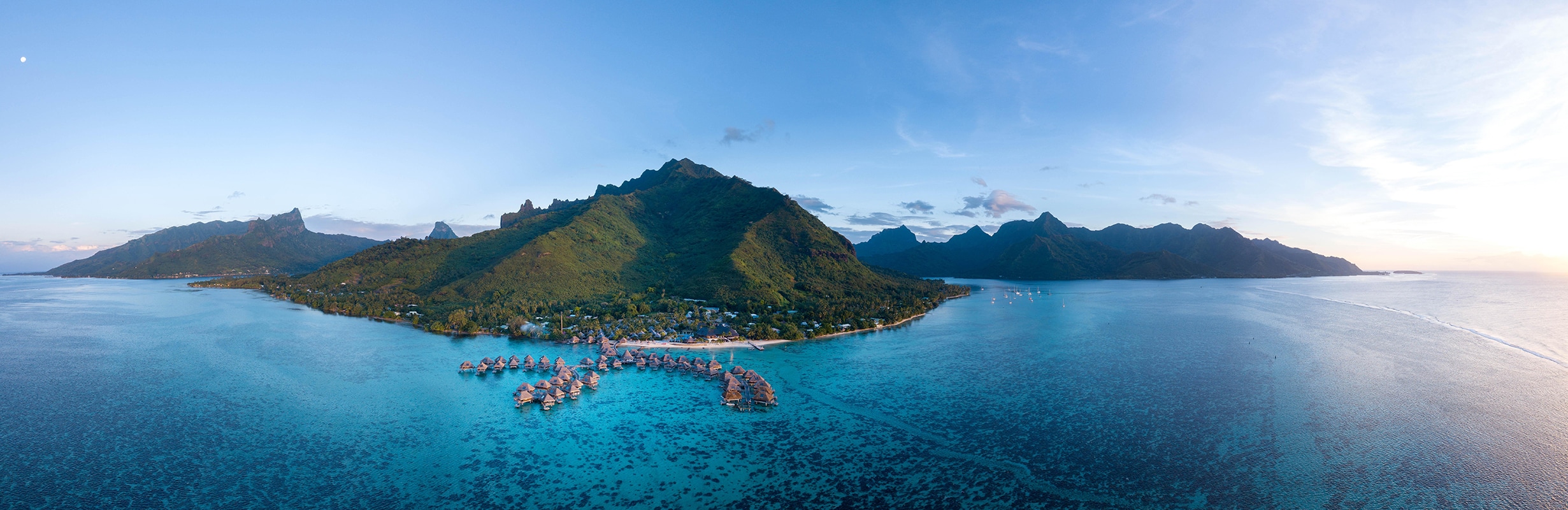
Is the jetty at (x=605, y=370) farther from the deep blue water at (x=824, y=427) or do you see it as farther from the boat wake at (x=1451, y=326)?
the boat wake at (x=1451, y=326)

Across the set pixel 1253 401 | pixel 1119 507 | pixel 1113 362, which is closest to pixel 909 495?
pixel 1119 507

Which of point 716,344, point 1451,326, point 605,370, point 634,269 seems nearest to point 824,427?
point 605,370

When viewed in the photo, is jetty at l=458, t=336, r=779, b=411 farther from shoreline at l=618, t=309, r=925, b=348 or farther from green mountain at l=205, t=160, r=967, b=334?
green mountain at l=205, t=160, r=967, b=334

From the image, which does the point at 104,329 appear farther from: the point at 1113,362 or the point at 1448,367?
the point at 1448,367

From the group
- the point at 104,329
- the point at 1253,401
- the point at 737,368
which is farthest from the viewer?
the point at 104,329

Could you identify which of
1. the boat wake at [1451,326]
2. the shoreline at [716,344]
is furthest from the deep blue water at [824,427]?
the shoreline at [716,344]
